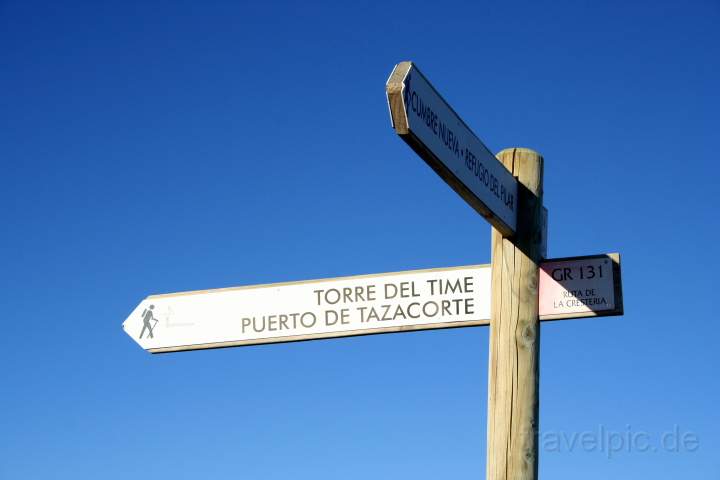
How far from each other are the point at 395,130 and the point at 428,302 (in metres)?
1.20

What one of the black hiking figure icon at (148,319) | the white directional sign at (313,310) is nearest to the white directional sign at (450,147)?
the white directional sign at (313,310)

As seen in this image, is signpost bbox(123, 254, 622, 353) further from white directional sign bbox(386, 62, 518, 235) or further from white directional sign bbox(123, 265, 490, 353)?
white directional sign bbox(386, 62, 518, 235)

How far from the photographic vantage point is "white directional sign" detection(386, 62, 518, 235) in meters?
3.05

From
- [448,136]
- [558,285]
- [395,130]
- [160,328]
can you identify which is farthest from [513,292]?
[160,328]

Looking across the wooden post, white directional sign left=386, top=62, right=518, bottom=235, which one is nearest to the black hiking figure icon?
the wooden post

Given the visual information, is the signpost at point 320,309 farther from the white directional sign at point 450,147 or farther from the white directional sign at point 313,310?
the white directional sign at point 450,147

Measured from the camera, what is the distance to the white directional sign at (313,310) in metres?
4.06

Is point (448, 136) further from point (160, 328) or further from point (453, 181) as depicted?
point (160, 328)

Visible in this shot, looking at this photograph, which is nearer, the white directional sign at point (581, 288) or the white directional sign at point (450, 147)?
the white directional sign at point (450, 147)

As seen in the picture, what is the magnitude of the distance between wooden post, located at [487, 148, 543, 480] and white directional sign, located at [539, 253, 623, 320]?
60 mm

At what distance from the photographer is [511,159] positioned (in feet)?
13.3

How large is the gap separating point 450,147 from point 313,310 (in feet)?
3.84

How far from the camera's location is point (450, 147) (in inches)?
134

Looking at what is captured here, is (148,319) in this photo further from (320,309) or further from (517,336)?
(517,336)
